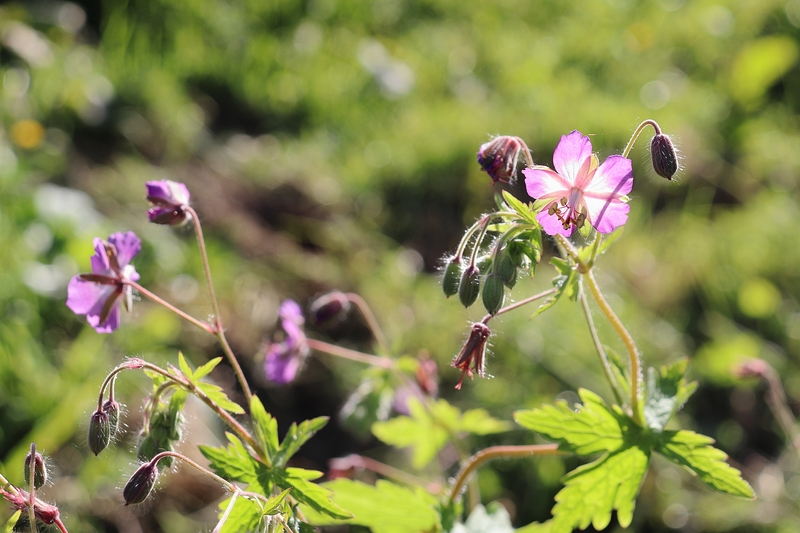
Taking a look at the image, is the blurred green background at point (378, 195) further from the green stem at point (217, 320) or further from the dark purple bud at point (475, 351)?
the dark purple bud at point (475, 351)

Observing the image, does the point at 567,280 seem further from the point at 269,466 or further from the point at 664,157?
the point at 269,466

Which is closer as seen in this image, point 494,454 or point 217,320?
point 217,320

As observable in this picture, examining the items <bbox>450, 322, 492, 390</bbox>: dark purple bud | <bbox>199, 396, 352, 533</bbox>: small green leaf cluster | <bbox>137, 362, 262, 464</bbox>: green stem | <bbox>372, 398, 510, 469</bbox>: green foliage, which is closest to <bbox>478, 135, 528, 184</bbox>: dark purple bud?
<bbox>450, 322, 492, 390</bbox>: dark purple bud

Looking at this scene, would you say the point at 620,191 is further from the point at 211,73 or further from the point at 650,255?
the point at 211,73

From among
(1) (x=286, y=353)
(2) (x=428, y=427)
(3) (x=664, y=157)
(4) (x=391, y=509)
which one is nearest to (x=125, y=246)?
(1) (x=286, y=353)

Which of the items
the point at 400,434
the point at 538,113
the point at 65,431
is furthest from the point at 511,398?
the point at 538,113

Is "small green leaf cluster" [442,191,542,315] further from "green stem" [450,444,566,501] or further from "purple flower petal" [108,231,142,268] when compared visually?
"purple flower petal" [108,231,142,268]

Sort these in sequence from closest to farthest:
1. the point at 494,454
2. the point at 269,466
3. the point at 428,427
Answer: the point at 269,466
the point at 494,454
the point at 428,427

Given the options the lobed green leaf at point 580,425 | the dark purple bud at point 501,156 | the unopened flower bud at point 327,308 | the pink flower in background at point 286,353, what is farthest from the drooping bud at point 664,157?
the pink flower in background at point 286,353
